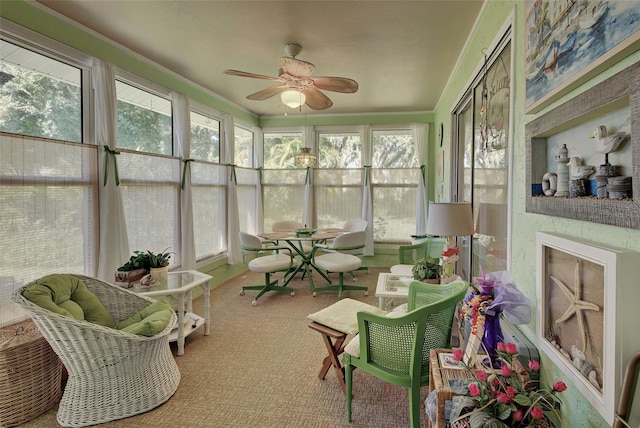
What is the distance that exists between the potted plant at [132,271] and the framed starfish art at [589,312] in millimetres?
2728

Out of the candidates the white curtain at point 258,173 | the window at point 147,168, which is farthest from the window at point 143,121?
the white curtain at point 258,173

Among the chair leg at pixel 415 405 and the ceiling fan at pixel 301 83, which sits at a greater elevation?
the ceiling fan at pixel 301 83

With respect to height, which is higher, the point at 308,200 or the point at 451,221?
the point at 308,200

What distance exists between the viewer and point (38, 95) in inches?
100

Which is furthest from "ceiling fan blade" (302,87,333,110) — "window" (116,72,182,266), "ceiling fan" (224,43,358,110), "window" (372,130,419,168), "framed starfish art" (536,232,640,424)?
"window" (372,130,419,168)

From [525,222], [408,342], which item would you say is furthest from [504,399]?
[525,222]

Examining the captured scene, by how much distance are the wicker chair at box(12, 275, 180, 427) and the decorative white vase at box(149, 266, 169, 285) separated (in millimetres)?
660

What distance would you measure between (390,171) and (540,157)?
14.9 ft

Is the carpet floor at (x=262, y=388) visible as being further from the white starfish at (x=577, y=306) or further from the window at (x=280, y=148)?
the window at (x=280, y=148)

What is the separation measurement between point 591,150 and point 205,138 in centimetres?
453

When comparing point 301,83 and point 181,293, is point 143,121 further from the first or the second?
point 181,293

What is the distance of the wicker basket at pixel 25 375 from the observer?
78.2 inches

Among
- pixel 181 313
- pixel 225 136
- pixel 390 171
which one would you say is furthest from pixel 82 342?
pixel 390 171

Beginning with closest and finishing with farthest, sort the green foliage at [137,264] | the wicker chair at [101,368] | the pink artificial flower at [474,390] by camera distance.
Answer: the pink artificial flower at [474,390], the wicker chair at [101,368], the green foliage at [137,264]
